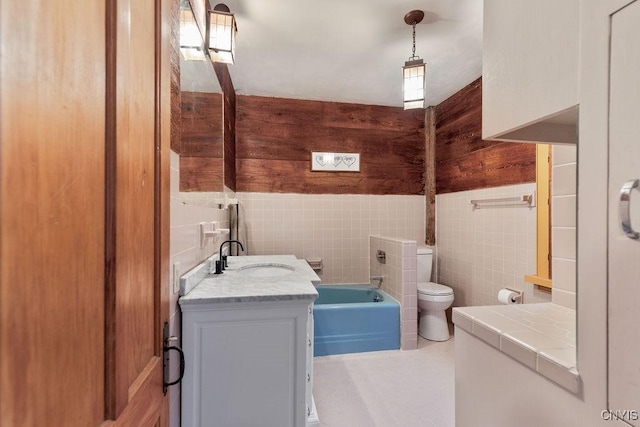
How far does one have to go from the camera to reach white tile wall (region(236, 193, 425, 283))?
10.4 feet

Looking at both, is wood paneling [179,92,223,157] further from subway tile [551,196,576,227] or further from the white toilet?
the white toilet

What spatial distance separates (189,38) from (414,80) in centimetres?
143

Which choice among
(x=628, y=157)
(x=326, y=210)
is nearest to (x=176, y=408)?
(x=628, y=157)

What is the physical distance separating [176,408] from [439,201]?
126 inches

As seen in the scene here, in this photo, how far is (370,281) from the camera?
330 cm

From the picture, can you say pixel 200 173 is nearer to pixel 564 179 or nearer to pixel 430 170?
pixel 564 179

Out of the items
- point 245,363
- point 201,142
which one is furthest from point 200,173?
point 245,363

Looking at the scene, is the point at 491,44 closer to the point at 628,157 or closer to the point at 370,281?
the point at 628,157

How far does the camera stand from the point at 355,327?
256 centimetres

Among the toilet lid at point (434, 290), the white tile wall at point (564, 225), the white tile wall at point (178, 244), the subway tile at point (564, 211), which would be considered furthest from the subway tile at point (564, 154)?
the toilet lid at point (434, 290)

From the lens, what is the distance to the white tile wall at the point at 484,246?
2.28 meters

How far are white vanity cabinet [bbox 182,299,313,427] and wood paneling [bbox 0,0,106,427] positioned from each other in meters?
0.75

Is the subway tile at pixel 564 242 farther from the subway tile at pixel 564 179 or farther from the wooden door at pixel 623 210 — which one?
the wooden door at pixel 623 210

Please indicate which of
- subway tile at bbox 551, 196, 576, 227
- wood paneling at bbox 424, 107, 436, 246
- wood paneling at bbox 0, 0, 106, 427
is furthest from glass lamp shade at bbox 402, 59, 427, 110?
wood paneling at bbox 0, 0, 106, 427
